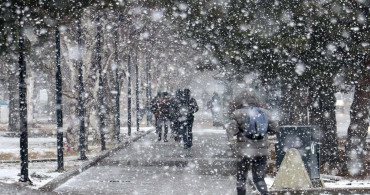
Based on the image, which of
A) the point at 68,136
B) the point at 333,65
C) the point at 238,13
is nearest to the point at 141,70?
the point at 68,136

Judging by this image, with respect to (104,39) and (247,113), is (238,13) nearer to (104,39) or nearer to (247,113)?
(104,39)

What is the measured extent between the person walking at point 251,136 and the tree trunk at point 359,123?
6.52 m

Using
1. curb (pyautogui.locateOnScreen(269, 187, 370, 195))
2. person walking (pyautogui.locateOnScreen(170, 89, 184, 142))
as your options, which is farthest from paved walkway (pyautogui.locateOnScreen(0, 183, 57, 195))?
person walking (pyautogui.locateOnScreen(170, 89, 184, 142))

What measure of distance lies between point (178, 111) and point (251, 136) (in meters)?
12.5

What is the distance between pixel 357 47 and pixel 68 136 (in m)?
11.3

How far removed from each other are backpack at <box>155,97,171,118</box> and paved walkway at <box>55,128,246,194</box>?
3170 millimetres

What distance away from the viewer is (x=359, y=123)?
1589cm

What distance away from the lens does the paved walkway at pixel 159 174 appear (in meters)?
11.9

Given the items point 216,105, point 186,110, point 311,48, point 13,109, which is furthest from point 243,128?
point 13,109

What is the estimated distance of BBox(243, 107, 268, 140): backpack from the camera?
9578mm

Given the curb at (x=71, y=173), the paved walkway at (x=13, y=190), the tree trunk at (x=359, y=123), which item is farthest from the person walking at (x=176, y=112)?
the paved walkway at (x=13, y=190)

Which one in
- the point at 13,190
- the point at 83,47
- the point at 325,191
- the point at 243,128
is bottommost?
the point at 325,191

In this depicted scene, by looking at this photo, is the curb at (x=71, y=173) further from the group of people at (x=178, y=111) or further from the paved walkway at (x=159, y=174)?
the group of people at (x=178, y=111)

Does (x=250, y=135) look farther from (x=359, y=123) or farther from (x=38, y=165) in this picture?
(x=38, y=165)
